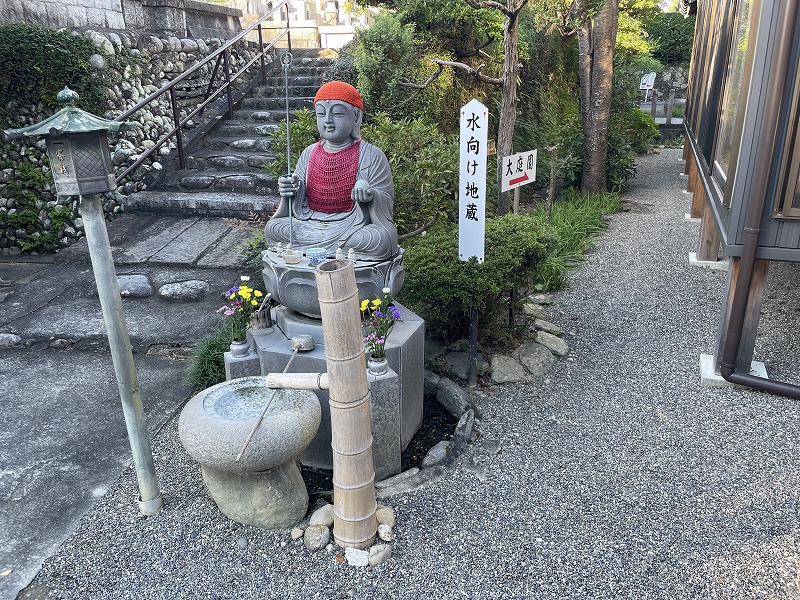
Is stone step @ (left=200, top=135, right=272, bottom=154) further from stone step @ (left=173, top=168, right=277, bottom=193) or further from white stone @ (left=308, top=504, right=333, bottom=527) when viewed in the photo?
white stone @ (left=308, top=504, right=333, bottom=527)

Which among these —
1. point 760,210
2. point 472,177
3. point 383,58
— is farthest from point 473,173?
point 383,58

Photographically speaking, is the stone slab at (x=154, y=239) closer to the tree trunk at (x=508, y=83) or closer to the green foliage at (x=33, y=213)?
the green foliage at (x=33, y=213)

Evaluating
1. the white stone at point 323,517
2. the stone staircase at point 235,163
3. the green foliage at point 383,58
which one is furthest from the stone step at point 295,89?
the white stone at point 323,517

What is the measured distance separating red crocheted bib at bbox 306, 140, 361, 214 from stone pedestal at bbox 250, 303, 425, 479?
738 mm

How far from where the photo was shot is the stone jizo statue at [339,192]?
3.59m

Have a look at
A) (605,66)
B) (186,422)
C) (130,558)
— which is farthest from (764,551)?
(605,66)

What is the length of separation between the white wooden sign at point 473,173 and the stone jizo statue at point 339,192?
679 millimetres

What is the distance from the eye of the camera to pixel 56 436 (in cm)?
385

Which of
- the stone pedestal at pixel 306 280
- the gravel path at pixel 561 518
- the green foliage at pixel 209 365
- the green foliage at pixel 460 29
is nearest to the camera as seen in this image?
the gravel path at pixel 561 518

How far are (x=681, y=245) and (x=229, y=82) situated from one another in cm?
682

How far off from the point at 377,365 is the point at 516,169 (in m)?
2.97

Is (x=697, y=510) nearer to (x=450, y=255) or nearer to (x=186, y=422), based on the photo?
(x=450, y=255)

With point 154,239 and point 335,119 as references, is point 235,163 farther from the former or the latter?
point 335,119

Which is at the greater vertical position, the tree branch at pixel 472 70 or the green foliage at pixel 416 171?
the tree branch at pixel 472 70
